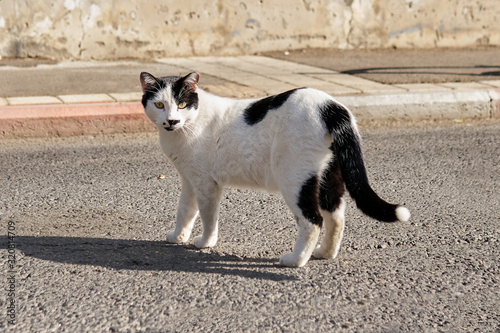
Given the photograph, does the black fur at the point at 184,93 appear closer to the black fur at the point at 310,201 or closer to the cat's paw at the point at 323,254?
the black fur at the point at 310,201

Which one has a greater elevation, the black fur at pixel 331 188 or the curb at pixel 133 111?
the black fur at pixel 331 188

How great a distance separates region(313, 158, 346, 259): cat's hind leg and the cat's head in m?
0.80

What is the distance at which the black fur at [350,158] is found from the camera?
9.92 feet

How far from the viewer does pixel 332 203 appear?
3236 mm

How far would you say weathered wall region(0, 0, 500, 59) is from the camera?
9.16 m

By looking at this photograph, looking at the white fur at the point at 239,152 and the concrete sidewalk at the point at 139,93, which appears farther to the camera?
the concrete sidewalk at the point at 139,93

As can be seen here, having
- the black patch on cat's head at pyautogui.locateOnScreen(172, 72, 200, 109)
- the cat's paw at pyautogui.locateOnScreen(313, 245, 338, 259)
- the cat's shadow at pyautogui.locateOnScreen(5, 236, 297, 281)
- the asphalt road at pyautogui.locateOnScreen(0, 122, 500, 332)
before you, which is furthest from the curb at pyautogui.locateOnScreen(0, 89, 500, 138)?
the cat's paw at pyautogui.locateOnScreen(313, 245, 338, 259)

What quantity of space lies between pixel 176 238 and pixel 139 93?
3.62 metres

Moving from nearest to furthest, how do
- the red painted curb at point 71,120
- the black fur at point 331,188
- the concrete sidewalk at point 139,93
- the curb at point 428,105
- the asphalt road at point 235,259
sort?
the asphalt road at point 235,259
the black fur at point 331,188
the red painted curb at point 71,120
the concrete sidewalk at point 139,93
the curb at point 428,105

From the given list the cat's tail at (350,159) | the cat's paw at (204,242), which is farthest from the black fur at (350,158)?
the cat's paw at (204,242)

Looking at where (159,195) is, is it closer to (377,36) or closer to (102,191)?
(102,191)

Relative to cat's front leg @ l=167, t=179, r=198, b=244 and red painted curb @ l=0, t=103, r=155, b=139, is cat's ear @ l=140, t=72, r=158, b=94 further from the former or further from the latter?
red painted curb @ l=0, t=103, r=155, b=139

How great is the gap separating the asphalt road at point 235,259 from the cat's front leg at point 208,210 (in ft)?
0.22

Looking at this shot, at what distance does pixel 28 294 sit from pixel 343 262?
1.58m
